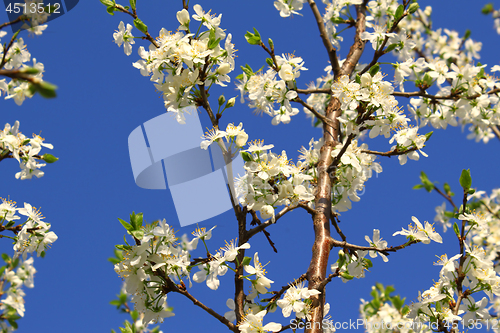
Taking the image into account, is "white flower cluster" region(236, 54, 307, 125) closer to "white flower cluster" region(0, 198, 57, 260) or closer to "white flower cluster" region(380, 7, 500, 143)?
"white flower cluster" region(380, 7, 500, 143)

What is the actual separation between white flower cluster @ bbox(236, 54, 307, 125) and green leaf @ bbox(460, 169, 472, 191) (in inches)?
42.1

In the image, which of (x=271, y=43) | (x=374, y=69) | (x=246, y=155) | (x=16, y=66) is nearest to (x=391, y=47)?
(x=374, y=69)

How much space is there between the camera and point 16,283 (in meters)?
3.56

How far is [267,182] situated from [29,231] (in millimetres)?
2034

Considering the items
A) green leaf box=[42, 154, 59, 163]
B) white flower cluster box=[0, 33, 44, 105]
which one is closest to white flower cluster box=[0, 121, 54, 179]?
green leaf box=[42, 154, 59, 163]

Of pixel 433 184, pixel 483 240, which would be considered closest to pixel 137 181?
pixel 433 184

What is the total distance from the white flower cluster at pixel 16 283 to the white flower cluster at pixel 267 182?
6.84 ft

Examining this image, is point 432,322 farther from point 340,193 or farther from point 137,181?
point 137,181

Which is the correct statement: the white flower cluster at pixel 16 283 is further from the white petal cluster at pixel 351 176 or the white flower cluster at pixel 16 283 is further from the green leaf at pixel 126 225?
the white petal cluster at pixel 351 176

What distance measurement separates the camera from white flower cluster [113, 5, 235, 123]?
227cm

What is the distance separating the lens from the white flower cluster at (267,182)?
2.17 m

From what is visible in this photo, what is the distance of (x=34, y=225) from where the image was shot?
10.2ft

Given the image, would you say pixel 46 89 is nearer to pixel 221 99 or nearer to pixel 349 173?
pixel 221 99

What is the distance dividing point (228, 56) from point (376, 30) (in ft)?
3.63
